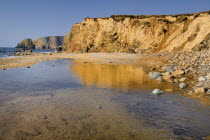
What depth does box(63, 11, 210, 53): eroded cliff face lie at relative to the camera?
33844 millimetres

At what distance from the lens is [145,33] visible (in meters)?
42.9

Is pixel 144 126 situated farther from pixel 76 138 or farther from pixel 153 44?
pixel 153 44

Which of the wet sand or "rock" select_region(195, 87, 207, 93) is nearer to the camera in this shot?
"rock" select_region(195, 87, 207, 93)

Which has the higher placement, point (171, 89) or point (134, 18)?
point (134, 18)

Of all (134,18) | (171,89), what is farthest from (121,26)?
(171,89)

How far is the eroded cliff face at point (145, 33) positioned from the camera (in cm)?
3384

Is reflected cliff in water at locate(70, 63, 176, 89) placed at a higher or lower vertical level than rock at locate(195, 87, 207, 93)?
lower

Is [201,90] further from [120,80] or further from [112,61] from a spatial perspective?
[112,61]

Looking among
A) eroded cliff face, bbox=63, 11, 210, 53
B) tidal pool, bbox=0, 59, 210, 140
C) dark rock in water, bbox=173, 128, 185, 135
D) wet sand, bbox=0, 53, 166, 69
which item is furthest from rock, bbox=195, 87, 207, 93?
eroded cliff face, bbox=63, 11, 210, 53

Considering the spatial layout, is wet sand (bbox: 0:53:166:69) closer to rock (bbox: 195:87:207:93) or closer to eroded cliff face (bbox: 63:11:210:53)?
eroded cliff face (bbox: 63:11:210:53)

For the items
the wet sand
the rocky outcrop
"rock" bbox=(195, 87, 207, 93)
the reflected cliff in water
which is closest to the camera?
"rock" bbox=(195, 87, 207, 93)

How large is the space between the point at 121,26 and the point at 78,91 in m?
41.2

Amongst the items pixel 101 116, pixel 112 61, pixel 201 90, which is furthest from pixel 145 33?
pixel 101 116

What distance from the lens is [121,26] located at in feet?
158
